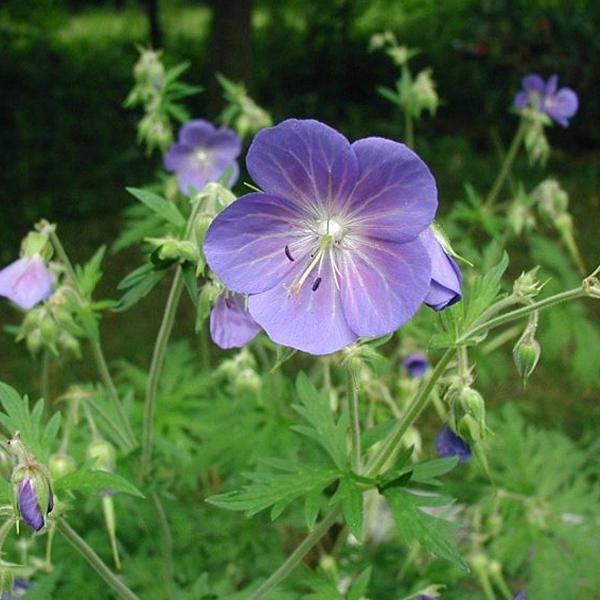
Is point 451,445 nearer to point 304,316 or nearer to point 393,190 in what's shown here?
point 304,316

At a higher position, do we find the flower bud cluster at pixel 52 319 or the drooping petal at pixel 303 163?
the drooping petal at pixel 303 163

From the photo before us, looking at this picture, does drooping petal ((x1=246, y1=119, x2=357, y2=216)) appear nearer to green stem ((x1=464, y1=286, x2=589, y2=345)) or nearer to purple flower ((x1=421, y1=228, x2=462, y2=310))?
purple flower ((x1=421, y1=228, x2=462, y2=310))

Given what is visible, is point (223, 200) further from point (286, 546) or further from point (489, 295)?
point (286, 546)

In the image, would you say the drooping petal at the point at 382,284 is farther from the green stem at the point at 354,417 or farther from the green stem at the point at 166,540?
the green stem at the point at 166,540

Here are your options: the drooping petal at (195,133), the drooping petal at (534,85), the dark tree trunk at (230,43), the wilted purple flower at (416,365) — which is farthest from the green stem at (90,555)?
the dark tree trunk at (230,43)

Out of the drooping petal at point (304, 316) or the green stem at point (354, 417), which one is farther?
the green stem at point (354, 417)

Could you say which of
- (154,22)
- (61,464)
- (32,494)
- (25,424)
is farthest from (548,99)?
(154,22)
